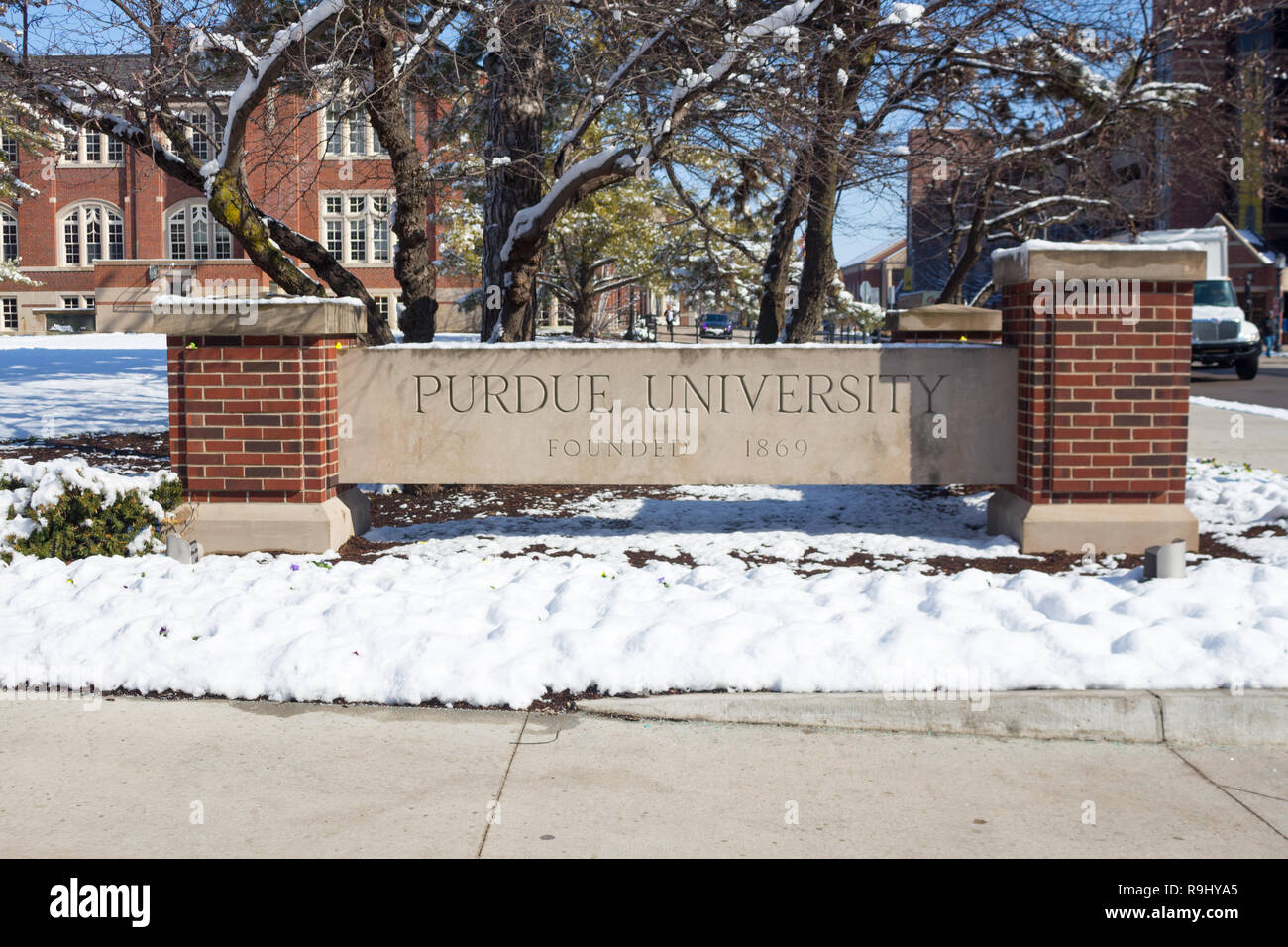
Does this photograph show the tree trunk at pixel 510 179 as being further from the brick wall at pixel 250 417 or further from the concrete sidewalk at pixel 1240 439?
the concrete sidewalk at pixel 1240 439

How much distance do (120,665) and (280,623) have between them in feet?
2.39

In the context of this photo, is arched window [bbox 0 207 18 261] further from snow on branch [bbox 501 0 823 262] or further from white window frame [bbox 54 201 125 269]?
snow on branch [bbox 501 0 823 262]

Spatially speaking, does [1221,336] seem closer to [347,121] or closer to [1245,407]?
[1245,407]

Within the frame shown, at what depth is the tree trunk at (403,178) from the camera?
30.4 feet

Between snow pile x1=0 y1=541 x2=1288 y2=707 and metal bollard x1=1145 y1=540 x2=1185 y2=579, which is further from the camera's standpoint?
metal bollard x1=1145 y1=540 x2=1185 y2=579

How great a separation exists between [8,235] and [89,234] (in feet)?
12.4

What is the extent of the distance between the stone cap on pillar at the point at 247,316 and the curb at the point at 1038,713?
3817 millimetres

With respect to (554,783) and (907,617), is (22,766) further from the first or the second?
(907,617)

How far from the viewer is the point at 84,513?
7.29 meters

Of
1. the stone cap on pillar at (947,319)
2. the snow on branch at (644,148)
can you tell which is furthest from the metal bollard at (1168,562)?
the snow on branch at (644,148)

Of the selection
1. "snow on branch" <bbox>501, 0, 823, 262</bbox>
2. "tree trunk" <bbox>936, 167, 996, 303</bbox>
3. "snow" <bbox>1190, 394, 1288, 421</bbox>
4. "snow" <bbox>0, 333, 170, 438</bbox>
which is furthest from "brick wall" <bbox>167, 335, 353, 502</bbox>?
"snow" <bbox>1190, 394, 1288, 421</bbox>

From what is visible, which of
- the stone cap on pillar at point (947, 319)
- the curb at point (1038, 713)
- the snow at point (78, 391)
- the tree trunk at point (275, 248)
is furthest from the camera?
the snow at point (78, 391)

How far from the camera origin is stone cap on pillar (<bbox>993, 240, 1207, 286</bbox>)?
732 centimetres

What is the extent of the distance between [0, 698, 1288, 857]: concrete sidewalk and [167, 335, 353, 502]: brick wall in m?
2.69
